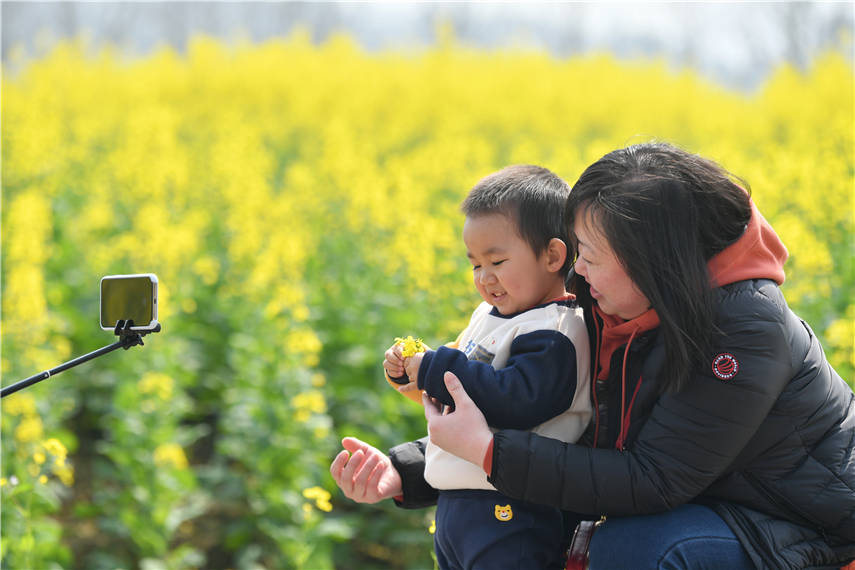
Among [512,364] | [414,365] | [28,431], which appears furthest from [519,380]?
[28,431]

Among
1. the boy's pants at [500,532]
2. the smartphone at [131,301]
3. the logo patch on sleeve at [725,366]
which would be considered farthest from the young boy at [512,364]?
the smartphone at [131,301]

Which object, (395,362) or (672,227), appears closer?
(672,227)

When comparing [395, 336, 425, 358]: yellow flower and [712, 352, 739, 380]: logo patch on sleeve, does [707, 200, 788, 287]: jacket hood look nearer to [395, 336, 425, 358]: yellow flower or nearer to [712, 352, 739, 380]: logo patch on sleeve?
[712, 352, 739, 380]: logo patch on sleeve

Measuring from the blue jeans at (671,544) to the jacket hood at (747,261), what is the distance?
44 centimetres

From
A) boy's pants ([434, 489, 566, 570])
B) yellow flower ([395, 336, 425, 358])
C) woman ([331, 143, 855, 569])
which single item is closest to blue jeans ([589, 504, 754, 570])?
woman ([331, 143, 855, 569])

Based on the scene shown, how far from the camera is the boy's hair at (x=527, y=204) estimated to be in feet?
5.94

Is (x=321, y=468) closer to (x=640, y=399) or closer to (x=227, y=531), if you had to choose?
(x=227, y=531)

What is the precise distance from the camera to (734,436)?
1.55m

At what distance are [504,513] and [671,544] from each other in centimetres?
33

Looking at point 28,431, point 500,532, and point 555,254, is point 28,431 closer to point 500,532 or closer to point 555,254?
point 500,532

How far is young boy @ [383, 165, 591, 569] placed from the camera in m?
1.71

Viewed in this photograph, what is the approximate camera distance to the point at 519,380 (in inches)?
66.6

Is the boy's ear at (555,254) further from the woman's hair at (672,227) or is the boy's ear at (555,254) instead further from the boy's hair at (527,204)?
the woman's hair at (672,227)

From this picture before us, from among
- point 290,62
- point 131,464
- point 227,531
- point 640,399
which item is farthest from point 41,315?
point 290,62
